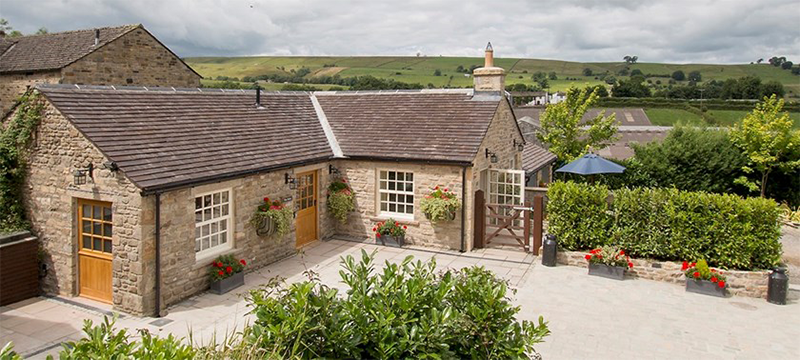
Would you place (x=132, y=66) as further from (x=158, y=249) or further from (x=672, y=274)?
(x=672, y=274)

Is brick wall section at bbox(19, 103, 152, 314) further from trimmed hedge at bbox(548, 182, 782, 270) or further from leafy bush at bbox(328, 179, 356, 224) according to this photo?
trimmed hedge at bbox(548, 182, 782, 270)

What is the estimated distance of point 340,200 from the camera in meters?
16.8

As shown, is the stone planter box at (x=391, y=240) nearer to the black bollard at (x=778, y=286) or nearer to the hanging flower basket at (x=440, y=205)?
the hanging flower basket at (x=440, y=205)

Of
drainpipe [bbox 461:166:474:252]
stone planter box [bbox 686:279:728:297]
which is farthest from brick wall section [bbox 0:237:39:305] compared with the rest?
stone planter box [bbox 686:279:728:297]

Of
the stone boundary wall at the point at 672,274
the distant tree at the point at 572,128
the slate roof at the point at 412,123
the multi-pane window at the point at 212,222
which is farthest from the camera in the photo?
the distant tree at the point at 572,128

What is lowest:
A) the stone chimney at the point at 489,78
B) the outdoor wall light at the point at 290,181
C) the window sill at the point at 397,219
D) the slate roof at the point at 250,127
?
the window sill at the point at 397,219

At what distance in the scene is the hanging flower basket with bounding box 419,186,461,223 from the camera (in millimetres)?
15344

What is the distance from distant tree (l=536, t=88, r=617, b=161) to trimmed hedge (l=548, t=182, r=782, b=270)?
12086mm

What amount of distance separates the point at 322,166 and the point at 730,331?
11503mm

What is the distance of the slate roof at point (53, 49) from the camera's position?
26500 millimetres

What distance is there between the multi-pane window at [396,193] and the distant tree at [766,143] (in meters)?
14.2

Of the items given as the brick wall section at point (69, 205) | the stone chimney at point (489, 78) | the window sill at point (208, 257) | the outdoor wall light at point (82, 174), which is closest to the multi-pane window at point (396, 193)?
the stone chimney at point (489, 78)

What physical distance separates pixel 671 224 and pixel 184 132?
40.7 feet

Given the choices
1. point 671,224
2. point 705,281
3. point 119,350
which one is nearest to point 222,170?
point 119,350
